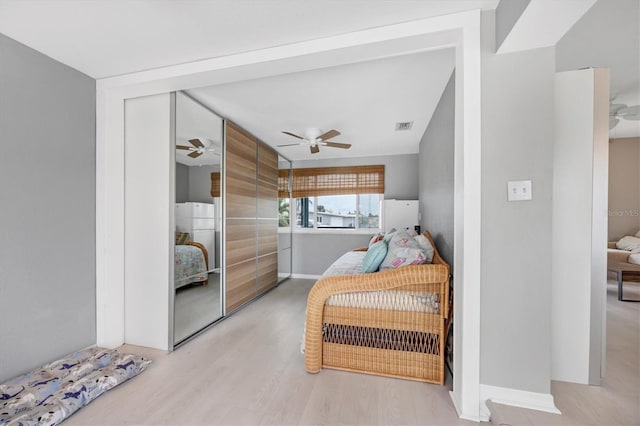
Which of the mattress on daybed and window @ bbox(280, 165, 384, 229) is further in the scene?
window @ bbox(280, 165, 384, 229)

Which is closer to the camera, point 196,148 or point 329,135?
point 196,148

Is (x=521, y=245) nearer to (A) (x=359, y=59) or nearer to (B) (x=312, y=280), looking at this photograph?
(A) (x=359, y=59)

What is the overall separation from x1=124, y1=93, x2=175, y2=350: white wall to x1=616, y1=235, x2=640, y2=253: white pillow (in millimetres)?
3442

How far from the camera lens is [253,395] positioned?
172 centimetres

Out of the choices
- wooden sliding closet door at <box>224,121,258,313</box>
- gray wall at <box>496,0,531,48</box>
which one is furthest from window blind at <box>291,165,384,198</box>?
gray wall at <box>496,0,531,48</box>

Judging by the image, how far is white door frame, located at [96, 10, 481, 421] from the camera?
1463mm

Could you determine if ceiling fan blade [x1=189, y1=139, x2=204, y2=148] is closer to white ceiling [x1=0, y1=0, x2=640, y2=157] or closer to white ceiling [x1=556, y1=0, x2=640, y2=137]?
white ceiling [x1=0, y1=0, x2=640, y2=157]

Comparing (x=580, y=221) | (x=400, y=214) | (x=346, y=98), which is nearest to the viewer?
(x=580, y=221)

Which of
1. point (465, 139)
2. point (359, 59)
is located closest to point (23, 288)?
point (359, 59)

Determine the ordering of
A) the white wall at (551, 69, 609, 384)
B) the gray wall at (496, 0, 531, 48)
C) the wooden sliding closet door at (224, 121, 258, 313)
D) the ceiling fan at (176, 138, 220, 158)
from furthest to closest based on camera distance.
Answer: the wooden sliding closet door at (224, 121, 258, 313)
the ceiling fan at (176, 138, 220, 158)
the white wall at (551, 69, 609, 384)
the gray wall at (496, 0, 531, 48)

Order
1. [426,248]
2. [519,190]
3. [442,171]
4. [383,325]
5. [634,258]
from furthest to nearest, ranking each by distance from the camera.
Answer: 1. [442,171]
2. [426,248]
3. [383,325]
4. [634,258]
5. [519,190]

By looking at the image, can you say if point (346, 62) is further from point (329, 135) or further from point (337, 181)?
point (337, 181)

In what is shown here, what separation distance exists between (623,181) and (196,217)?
346 centimetres

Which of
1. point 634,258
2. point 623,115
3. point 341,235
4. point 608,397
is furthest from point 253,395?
point 341,235
